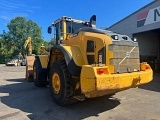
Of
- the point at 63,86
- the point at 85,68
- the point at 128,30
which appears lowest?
the point at 63,86

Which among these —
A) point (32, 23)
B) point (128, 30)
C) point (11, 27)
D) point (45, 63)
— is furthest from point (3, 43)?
point (45, 63)

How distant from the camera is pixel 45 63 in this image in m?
8.64

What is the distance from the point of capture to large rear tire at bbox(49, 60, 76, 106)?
229 inches

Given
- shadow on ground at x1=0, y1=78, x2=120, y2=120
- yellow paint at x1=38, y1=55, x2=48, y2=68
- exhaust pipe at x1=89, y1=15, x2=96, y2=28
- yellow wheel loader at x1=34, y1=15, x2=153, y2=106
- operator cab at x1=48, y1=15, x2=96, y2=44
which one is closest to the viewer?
yellow wheel loader at x1=34, y1=15, x2=153, y2=106

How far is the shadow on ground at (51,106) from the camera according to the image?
17.9 ft

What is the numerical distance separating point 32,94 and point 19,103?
3.94 ft

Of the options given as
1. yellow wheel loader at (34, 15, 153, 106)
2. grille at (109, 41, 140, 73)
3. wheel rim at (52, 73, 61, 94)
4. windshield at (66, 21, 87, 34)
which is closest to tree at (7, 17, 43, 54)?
windshield at (66, 21, 87, 34)

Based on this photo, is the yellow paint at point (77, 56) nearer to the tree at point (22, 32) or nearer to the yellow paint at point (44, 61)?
the yellow paint at point (44, 61)

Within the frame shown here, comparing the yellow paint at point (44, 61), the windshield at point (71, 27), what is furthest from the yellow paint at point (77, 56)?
the yellow paint at point (44, 61)

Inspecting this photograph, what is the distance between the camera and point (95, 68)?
493 cm

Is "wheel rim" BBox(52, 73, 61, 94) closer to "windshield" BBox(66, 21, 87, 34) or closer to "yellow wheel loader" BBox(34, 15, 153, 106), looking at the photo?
"yellow wheel loader" BBox(34, 15, 153, 106)

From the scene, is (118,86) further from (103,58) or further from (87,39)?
(87,39)

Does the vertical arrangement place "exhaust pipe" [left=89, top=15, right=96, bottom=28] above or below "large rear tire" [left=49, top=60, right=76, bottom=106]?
above

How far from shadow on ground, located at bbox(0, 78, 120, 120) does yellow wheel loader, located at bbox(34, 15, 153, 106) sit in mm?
309
